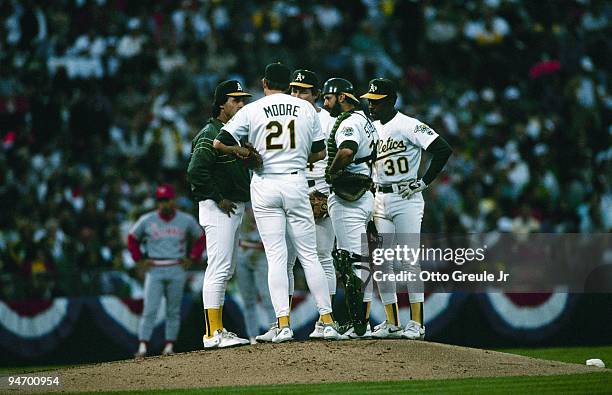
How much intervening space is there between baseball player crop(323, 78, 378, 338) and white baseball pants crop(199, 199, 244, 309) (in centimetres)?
93

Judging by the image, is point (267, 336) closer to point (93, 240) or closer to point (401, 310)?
point (401, 310)

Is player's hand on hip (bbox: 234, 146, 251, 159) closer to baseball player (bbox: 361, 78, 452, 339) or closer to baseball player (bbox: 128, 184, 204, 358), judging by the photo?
baseball player (bbox: 361, 78, 452, 339)

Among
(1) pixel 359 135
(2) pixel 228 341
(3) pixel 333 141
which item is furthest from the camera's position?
(3) pixel 333 141

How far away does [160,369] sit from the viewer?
9.49 meters

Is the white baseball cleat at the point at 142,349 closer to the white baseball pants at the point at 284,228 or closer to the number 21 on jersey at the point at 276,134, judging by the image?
the white baseball pants at the point at 284,228

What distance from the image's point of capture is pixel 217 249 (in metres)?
9.84

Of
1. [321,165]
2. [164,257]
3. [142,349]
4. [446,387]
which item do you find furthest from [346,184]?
[142,349]

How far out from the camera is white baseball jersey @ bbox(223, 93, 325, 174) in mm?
9422

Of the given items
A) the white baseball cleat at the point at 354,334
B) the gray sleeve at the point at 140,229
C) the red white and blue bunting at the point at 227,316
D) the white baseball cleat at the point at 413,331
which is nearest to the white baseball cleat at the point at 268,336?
the white baseball cleat at the point at 354,334

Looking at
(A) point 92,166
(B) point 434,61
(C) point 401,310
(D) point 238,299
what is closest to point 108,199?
(A) point 92,166

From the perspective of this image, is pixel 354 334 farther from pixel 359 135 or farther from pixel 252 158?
pixel 252 158

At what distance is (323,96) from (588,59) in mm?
10972

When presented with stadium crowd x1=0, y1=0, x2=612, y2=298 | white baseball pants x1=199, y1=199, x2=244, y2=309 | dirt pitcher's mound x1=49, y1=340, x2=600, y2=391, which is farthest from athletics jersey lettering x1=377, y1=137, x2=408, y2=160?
stadium crowd x1=0, y1=0, x2=612, y2=298

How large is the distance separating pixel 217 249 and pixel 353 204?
1.28 metres
